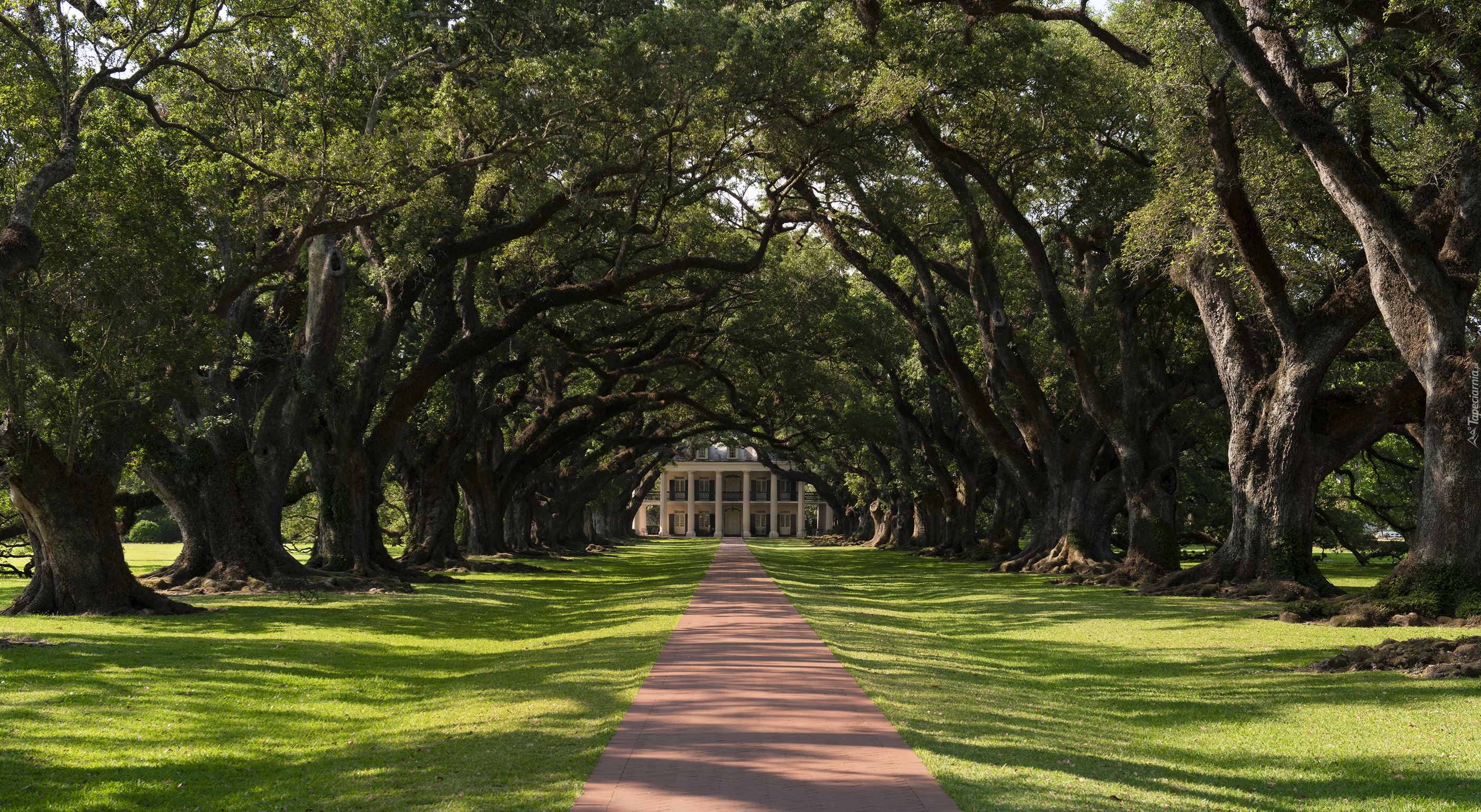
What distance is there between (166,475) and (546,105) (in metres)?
10.2

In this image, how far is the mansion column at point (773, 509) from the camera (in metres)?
93.4

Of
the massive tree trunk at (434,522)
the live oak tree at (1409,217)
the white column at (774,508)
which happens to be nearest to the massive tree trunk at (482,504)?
the massive tree trunk at (434,522)

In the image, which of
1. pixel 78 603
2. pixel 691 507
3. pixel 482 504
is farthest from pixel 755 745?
pixel 691 507

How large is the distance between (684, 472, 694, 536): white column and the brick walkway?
83.5 metres

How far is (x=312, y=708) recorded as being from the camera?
8.64m

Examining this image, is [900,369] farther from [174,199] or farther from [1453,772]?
[1453,772]

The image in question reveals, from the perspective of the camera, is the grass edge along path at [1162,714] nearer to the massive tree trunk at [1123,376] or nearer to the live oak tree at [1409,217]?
the live oak tree at [1409,217]

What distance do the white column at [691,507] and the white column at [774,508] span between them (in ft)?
23.7

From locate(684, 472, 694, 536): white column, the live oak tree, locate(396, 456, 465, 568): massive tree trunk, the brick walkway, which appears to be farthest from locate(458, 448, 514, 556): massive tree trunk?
locate(684, 472, 694, 536): white column

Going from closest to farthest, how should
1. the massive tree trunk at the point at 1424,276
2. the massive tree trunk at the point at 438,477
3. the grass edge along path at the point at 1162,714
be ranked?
the grass edge along path at the point at 1162,714 → the massive tree trunk at the point at 1424,276 → the massive tree trunk at the point at 438,477

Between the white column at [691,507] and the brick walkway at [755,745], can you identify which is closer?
the brick walkway at [755,745]

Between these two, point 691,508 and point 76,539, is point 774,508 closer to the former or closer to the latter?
point 691,508

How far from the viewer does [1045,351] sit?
29.2 m

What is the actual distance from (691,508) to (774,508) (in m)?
7.58
